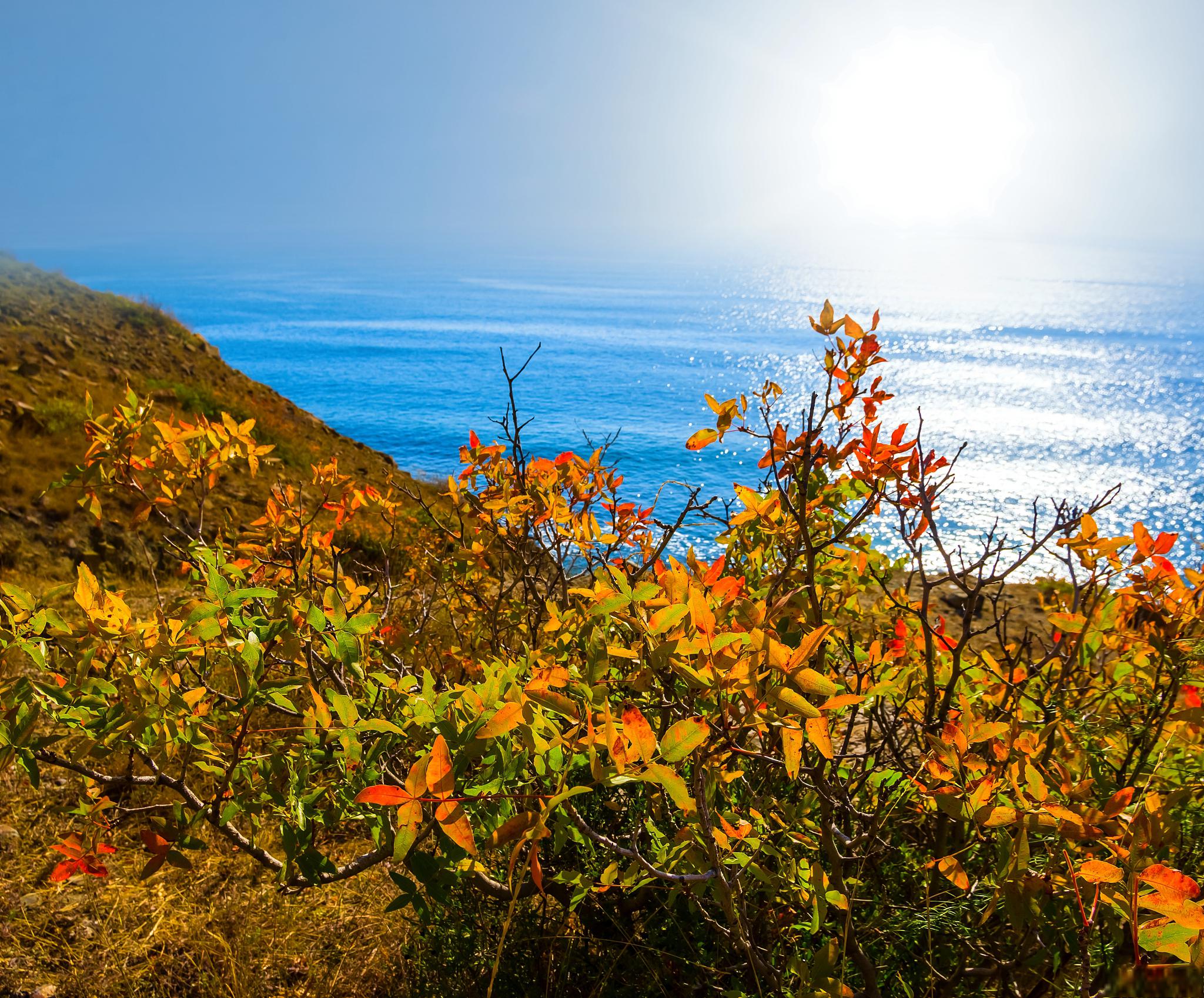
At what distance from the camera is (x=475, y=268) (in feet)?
443

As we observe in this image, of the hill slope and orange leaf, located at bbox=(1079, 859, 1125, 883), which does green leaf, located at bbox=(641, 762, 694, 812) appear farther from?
the hill slope

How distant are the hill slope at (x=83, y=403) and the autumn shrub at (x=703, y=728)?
1103mm

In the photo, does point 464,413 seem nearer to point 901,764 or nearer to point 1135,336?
point 901,764

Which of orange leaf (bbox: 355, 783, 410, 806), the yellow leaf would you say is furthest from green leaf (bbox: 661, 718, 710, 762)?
the yellow leaf

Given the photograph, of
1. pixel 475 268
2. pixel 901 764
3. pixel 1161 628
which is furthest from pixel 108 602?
pixel 475 268

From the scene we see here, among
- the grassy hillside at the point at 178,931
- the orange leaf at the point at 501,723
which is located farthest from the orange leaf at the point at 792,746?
the grassy hillside at the point at 178,931

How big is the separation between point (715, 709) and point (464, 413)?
2792 cm

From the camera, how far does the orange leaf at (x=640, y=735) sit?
2.44ft

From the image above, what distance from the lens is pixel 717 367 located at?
135ft

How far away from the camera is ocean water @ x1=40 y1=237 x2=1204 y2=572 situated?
20117 millimetres

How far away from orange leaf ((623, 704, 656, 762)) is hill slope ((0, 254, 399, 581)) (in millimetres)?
2181

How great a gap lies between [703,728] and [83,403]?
1098 centimetres

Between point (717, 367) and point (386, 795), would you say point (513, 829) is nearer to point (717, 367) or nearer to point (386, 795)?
point (386, 795)

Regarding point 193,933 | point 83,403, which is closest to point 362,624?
point 193,933
